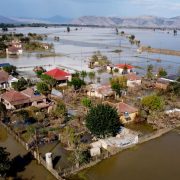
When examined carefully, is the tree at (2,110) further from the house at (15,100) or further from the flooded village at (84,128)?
the house at (15,100)

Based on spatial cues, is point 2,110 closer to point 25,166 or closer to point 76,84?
point 25,166

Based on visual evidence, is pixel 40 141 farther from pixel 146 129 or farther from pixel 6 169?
pixel 146 129

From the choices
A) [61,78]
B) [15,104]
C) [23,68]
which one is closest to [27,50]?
[23,68]

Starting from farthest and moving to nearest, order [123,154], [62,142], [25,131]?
1. [25,131]
2. [62,142]
3. [123,154]

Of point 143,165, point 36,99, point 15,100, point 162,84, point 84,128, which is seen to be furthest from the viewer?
point 162,84

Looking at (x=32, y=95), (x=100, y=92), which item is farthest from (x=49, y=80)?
(x=100, y=92)

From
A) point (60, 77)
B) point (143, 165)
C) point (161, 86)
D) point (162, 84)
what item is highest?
point (60, 77)
